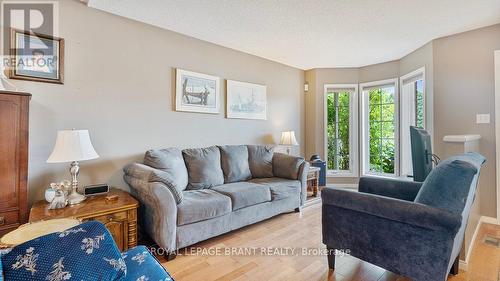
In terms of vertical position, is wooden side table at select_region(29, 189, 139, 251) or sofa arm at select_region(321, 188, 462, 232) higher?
sofa arm at select_region(321, 188, 462, 232)

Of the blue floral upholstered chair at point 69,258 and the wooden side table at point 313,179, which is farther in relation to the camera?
the wooden side table at point 313,179


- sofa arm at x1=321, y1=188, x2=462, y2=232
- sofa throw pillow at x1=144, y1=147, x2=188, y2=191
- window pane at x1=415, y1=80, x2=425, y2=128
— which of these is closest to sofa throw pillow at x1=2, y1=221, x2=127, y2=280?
sofa arm at x1=321, y1=188, x2=462, y2=232

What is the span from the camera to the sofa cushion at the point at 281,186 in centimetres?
298

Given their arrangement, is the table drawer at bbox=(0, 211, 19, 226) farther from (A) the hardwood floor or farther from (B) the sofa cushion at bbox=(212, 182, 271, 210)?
(B) the sofa cushion at bbox=(212, 182, 271, 210)

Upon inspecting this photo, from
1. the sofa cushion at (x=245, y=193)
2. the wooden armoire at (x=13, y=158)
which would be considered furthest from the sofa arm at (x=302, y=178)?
the wooden armoire at (x=13, y=158)

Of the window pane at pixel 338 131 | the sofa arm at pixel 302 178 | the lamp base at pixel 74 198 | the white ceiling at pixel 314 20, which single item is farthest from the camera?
the window pane at pixel 338 131

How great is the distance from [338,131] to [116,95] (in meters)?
3.87

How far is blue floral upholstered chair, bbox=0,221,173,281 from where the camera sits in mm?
780

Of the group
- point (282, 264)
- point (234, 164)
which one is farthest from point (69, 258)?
point (234, 164)

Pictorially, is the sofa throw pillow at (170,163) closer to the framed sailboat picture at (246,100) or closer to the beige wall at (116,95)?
the beige wall at (116,95)

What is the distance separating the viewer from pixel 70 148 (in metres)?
1.94

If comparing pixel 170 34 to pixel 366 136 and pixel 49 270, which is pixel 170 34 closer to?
pixel 49 270

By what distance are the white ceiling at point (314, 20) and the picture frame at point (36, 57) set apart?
57 centimetres

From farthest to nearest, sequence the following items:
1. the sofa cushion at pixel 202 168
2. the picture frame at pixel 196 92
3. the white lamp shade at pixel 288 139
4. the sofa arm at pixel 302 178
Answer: the white lamp shade at pixel 288 139
the sofa arm at pixel 302 178
the picture frame at pixel 196 92
the sofa cushion at pixel 202 168
